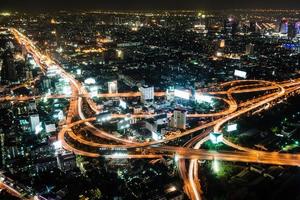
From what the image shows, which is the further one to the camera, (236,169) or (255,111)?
(255,111)

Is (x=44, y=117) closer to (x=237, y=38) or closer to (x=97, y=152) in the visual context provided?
(x=97, y=152)

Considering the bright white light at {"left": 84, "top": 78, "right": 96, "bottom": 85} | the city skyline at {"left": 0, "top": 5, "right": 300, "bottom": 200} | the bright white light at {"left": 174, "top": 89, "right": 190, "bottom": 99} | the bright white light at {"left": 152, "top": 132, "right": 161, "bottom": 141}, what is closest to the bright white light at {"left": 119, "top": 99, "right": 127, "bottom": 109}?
the city skyline at {"left": 0, "top": 5, "right": 300, "bottom": 200}

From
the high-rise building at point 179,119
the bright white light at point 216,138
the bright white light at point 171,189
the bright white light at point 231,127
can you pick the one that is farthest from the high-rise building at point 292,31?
the bright white light at point 171,189

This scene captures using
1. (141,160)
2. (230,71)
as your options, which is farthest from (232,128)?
(230,71)

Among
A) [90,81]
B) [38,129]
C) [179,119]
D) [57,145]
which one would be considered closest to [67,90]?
[90,81]

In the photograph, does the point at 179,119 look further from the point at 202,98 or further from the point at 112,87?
the point at 112,87

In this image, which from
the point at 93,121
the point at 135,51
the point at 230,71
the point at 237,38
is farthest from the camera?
the point at 237,38

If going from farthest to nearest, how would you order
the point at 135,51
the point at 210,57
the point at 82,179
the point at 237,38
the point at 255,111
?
→ the point at 237,38 → the point at 135,51 → the point at 210,57 → the point at 255,111 → the point at 82,179

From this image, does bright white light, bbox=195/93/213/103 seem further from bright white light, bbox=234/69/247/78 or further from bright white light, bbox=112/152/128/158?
bright white light, bbox=112/152/128/158
